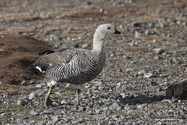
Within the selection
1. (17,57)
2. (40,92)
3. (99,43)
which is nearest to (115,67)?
(40,92)

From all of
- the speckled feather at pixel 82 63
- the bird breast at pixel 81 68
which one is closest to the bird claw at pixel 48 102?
the speckled feather at pixel 82 63

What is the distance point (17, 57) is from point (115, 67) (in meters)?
3.55

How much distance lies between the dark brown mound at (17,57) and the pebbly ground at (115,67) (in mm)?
323

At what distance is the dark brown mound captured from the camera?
8.84 meters

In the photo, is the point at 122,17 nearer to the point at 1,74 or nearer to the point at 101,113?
the point at 1,74

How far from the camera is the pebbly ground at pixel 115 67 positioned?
6.54 m

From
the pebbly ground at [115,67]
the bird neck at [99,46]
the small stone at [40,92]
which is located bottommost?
the small stone at [40,92]

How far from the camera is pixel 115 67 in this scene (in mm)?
10195

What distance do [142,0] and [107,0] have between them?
121 inches

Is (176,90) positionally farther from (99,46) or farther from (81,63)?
(81,63)

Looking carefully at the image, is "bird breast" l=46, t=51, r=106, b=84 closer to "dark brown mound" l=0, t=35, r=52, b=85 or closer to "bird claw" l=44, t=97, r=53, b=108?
"bird claw" l=44, t=97, r=53, b=108

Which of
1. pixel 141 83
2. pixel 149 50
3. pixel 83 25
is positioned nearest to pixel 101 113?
pixel 141 83

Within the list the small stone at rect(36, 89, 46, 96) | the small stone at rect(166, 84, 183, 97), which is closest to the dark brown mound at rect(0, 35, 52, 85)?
the small stone at rect(36, 89, 46, 96)

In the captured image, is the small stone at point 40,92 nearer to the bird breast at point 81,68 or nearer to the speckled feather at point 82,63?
the speckled feather at point 82,63
